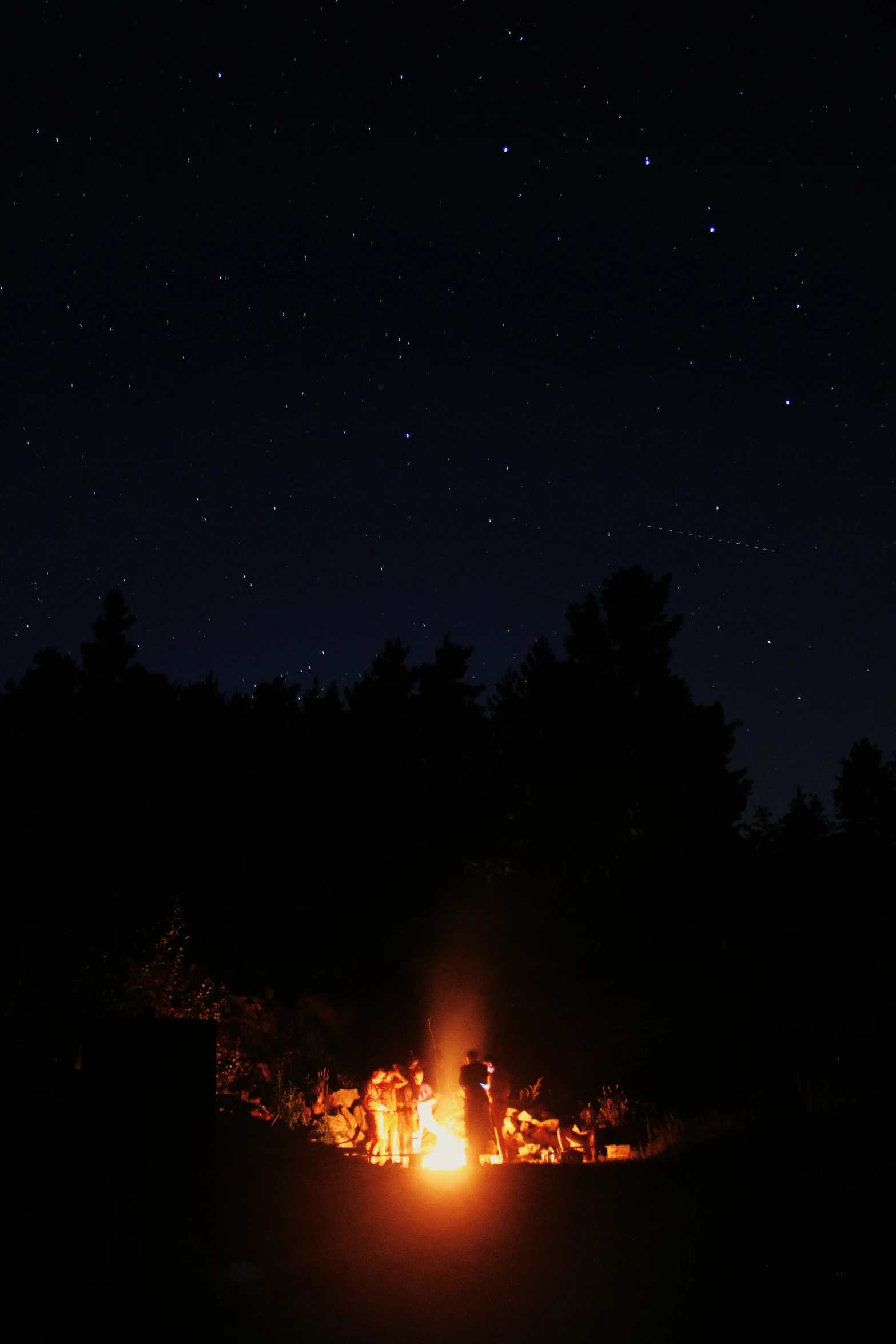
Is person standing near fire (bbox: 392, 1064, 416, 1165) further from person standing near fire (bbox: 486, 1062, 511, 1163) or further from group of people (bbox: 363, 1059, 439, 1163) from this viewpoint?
person standing near fire (bbox: 486, 1062, 511, 1163)

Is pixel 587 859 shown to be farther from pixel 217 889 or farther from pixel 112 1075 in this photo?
pixel 112 1075

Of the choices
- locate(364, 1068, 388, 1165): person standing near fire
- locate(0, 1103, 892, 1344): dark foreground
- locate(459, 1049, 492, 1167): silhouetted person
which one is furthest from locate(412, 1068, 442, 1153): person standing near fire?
locate(0, 1103, 892, 1344): dark foreground

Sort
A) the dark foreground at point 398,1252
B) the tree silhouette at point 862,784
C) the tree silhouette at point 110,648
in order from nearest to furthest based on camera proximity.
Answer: the dark foreground at point 398,1252, the tree silhouette at point 110,648, the tree silhouette at point 862,784

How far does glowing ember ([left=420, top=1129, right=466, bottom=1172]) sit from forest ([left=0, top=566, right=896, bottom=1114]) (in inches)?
74.3

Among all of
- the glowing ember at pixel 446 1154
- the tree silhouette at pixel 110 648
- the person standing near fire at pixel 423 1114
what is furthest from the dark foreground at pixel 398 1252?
the tree silhouette at pixel 110 648

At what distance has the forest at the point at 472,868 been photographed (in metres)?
17.8

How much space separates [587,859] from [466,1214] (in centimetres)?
2213

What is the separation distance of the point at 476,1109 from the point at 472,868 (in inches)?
777

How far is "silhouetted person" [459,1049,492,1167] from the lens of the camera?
36.2ft

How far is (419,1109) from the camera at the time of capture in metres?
12.4

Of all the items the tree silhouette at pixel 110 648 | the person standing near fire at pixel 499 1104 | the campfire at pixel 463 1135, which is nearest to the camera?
the campfire at pixel 463 1135

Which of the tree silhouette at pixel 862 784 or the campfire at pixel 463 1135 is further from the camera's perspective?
the tree silhouette at pixel 862 784

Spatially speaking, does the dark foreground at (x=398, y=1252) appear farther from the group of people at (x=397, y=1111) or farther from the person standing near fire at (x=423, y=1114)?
the person standing near fire at (x=423, y=1114)

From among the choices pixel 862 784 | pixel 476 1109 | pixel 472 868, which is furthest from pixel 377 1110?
pixel 862 784
